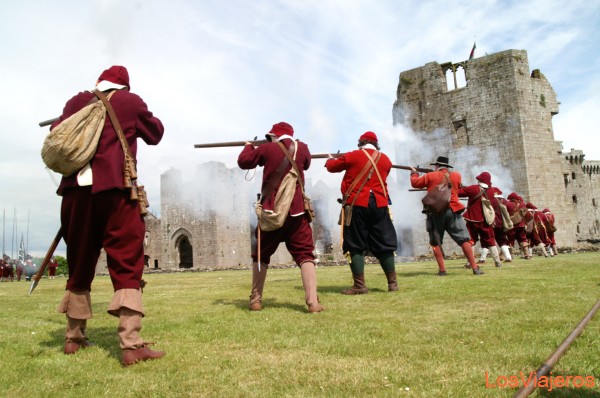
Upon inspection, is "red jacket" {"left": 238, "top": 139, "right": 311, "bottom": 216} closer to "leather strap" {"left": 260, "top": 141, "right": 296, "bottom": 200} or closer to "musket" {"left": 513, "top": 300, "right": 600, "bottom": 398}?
"leather strap" {"left": 260, "top": 141, "right": 296, "bottom": 200}

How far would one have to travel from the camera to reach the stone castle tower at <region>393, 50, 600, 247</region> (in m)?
24.4

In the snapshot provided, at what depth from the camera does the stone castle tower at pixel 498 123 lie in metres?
24.4

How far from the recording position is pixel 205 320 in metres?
4.28

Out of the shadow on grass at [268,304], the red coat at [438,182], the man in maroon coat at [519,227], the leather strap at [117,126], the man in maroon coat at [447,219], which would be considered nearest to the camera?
the leather strap at [117,126]

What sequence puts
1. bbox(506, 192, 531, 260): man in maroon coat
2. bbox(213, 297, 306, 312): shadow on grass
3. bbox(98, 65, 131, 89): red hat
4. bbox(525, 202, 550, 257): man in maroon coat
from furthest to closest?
bbox(525, 202, 550, 257): man in maroon coat, bbox(506, 192, 531, 260): man in maroon coat, bbox(213, 297, 306, 312): shadow on grass, bbox(98, 65, 131, 89): red hat

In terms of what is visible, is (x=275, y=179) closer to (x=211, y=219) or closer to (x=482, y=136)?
(x=482, y=136)

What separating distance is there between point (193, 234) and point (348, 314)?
3148cm

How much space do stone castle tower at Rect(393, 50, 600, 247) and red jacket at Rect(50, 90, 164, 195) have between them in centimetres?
2412

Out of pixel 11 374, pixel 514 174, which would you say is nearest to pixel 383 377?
pixel 11 374

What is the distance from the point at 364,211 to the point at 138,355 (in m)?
3.67

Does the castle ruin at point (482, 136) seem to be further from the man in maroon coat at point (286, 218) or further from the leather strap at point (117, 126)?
the leather strap at point (117, 126)

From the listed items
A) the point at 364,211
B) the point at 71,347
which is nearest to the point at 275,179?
the point at 364,211

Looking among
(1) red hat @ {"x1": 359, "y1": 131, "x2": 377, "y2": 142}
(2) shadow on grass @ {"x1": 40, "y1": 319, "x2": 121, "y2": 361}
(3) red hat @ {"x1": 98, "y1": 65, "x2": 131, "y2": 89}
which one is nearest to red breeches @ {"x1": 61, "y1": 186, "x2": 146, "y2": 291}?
(2) shadow on grass @ {"x1": 40, "y1": 319, "x2": 121, "y2": 361}

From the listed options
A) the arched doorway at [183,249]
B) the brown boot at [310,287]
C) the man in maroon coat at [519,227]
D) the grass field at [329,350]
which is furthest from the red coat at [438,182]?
the arched doorway at [183,249]
